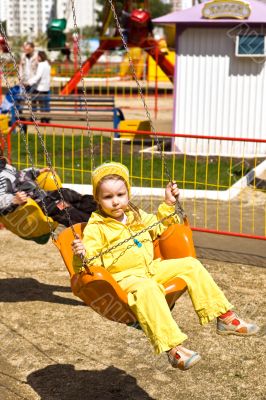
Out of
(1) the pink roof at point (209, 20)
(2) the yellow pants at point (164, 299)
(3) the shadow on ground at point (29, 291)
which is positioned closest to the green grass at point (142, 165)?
(1) the pink roof at point (209, 20)

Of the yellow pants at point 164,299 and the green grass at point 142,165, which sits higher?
the yellow pants at point 164,299

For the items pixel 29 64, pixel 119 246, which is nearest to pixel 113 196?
pixel 119 246

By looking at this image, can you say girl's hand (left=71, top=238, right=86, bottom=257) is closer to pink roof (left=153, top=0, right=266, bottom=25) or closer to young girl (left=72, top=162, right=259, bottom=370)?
young girl (left=72, top=162, right=259, bottom=370)

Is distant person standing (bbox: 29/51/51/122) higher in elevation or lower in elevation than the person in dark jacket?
lower

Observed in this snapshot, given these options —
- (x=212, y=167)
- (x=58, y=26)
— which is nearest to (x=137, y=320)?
(x=212, y=167)

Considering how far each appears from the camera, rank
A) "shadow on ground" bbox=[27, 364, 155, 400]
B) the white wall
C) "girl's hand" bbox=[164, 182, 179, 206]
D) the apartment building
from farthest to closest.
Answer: the apartment building → the white wall → "shadow on ground" bbox=[27, 364, 155, 400] → "girl's hand" bbox=[164, 182, 179, 206]

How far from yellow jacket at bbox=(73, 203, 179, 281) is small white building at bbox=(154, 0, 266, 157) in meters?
7.66

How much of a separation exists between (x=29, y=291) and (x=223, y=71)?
6848 mm

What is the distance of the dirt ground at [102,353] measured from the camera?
169 inches

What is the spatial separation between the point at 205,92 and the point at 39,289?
664 centimetres

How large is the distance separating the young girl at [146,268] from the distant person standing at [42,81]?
33.5 ft

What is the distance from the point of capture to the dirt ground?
429cm

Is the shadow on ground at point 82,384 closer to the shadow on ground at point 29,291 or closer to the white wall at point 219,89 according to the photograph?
the shadow on ground at point 29,291

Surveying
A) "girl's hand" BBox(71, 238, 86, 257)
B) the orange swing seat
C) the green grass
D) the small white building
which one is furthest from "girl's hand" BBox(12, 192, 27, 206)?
the small white building
